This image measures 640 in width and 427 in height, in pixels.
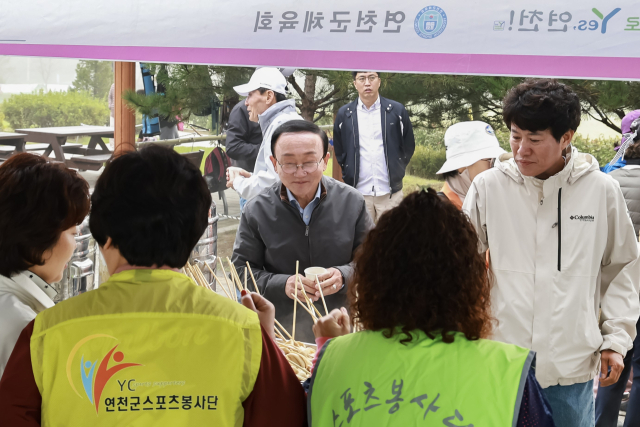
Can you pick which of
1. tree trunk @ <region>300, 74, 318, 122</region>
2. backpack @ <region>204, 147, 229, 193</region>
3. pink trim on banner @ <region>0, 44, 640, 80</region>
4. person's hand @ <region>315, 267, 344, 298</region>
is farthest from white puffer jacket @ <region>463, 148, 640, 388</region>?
backpack @ <region>204, 147, 229, 193</region>

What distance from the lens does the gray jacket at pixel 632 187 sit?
292cm

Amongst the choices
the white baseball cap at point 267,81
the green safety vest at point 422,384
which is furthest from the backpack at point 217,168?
the green safety vest at point 422,384

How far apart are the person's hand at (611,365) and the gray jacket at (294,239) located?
828 millimetres

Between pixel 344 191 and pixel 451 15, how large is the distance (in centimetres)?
107

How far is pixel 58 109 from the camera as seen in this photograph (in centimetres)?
516

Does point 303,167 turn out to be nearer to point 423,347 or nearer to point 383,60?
point 383,60

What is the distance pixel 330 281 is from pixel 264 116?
1910 mm

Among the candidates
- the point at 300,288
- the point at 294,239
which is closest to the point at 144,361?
the point at 300,288

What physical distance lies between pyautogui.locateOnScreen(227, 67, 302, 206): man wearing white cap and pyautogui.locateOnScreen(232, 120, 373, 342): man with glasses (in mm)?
1209

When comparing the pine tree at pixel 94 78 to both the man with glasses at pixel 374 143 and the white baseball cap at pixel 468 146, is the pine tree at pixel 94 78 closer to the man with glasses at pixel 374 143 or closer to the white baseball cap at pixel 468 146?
the man with glasses at pixel 374 143

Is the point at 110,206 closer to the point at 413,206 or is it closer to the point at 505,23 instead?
the point at 413,206

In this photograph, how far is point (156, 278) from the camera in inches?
45.1

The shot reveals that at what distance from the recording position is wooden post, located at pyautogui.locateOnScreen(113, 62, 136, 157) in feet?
16.3

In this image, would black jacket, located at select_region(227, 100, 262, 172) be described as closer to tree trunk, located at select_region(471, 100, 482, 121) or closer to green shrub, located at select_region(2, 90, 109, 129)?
green shrub, located at select_region(2, 90, 109, 129)
